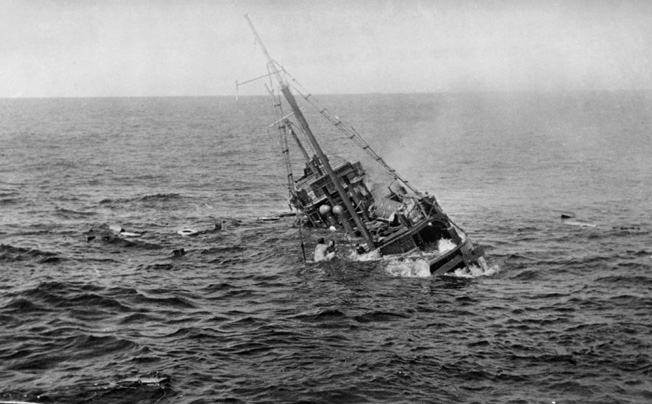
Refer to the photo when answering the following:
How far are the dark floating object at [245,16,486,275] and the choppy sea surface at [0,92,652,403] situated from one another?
151cm

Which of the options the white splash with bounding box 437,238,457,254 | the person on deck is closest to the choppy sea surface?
the person on deck

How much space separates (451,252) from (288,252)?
11599 mm

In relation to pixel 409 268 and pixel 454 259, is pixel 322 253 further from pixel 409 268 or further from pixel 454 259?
pixel 454 259

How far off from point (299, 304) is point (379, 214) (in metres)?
16.4

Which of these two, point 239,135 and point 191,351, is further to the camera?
point 239,135

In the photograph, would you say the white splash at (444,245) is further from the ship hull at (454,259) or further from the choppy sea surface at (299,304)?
the choppy sea surface at (299,304)

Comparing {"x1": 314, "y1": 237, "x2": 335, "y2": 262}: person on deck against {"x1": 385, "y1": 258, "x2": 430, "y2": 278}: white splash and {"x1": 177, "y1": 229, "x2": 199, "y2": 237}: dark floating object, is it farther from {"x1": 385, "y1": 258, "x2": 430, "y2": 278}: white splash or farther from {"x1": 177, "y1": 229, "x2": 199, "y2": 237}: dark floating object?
{"x1": 177, "y1": 229, "x2": 199, "y2": 237}: dark floating object

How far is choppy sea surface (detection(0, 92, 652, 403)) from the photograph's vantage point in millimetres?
20250

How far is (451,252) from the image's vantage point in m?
32.1

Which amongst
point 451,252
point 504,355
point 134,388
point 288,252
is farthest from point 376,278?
point 134,388

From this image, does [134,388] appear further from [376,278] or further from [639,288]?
[639,288]

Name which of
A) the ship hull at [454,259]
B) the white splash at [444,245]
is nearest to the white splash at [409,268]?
the ship hull at [454,259]

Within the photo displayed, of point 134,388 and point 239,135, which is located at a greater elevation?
point 239,135

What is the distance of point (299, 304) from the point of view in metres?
28.6
